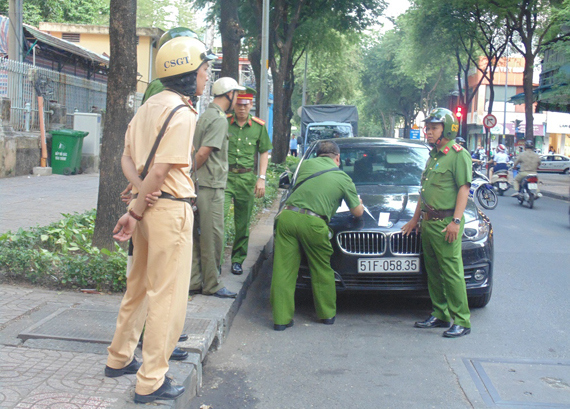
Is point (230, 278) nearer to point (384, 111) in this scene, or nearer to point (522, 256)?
point (522, 256)

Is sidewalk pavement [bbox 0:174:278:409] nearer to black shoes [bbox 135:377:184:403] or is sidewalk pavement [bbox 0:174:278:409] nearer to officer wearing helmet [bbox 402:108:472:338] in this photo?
black shoes [bbox 135:377:184:403]

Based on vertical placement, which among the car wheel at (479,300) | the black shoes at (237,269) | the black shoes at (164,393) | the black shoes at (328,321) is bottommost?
the black shoes at (328,321)

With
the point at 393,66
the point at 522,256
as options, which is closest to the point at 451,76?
the point at 393,66

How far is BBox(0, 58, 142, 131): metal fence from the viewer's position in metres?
15.3

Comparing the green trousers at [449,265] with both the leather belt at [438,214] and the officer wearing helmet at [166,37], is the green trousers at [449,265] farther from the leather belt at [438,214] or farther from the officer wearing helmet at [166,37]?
the officer wearing helmet at [166,37]

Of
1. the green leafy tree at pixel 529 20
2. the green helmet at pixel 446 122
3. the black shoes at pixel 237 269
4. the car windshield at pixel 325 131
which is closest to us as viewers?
the green helmet at pixel 446 122

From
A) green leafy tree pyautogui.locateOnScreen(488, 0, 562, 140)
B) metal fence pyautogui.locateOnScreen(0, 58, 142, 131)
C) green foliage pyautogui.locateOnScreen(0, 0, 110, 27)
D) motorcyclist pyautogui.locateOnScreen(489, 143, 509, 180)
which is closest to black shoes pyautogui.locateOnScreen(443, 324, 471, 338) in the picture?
metal fence pyautogui.locateOnScreen(0, 58, 142, 131)

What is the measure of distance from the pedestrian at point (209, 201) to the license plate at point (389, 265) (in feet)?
3.76

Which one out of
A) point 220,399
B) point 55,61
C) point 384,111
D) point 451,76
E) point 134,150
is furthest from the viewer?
point 384,111

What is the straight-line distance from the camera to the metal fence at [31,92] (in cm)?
1531

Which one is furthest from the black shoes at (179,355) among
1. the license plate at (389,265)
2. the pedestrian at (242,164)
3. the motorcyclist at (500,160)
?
the motorcyclist at (500,160)

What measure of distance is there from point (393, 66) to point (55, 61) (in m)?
36.8

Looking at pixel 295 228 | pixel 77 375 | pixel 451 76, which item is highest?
pixel 451 76

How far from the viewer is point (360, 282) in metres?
5.76
